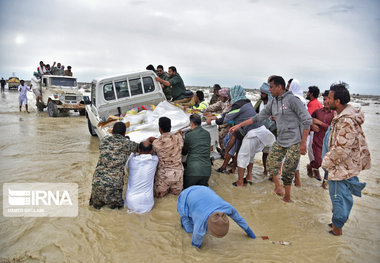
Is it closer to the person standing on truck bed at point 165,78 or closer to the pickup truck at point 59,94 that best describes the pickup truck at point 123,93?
the person standing on truck bed at point 165,78

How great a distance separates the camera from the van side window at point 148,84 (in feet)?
21.4

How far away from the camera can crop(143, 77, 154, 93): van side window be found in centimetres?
653

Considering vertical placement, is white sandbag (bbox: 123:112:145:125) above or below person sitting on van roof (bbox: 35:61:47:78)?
below

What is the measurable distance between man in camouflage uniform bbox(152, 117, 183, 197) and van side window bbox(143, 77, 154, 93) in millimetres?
2803

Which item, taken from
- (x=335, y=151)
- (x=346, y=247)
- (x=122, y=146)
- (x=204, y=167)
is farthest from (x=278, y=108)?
(x=122, y=146)

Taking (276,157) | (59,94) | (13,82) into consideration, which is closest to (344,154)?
(276,157)

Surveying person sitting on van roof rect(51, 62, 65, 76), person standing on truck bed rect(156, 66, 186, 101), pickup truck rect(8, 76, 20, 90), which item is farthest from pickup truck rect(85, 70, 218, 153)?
pickup truck rect(8, 76, 20, 90)

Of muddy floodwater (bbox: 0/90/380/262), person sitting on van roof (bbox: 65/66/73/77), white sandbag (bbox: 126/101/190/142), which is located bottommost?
muddy floodwater (bbox: 0/90/380/262)

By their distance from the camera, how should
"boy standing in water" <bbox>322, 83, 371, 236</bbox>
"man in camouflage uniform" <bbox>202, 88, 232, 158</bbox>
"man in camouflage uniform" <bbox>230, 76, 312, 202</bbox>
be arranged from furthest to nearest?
"man in camouflage uniform" <bbox>202, 88, 232, 158</bbox> → "man in camouflage uniform" <bbox>230, 76, 312, 202</bbox> → "boy standing in water" <bbox>322, 83, 371, 236</bbox>

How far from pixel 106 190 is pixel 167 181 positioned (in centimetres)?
94

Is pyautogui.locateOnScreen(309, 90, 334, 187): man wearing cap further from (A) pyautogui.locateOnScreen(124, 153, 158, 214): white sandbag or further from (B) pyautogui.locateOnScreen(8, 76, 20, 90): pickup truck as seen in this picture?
(B) pyautogui.locateOnScreen(8, 76, 20, 90): pickup truck

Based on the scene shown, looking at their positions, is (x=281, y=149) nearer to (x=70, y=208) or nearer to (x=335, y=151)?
(x=335, y=151)

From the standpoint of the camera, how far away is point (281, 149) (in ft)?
13.2

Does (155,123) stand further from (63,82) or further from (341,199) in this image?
(63,82)
